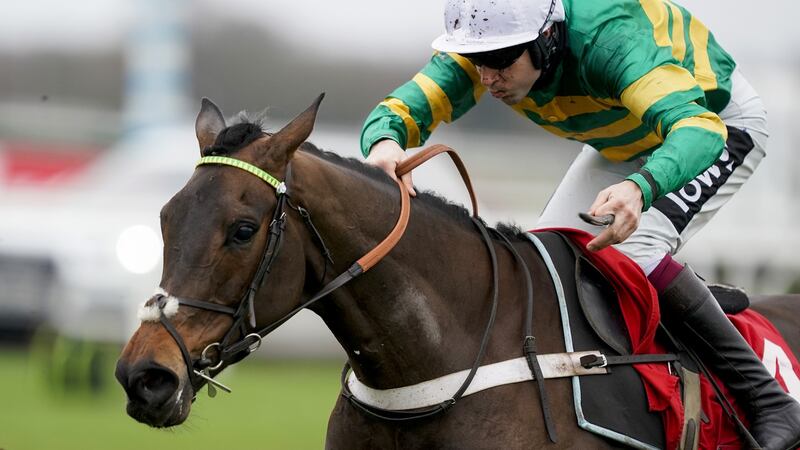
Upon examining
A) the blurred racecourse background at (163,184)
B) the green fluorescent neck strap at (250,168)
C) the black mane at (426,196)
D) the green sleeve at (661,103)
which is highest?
the green sleeve at (661,103)

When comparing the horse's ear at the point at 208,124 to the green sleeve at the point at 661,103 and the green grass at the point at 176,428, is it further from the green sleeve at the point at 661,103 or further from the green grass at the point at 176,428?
the green grass at the point at 176,428

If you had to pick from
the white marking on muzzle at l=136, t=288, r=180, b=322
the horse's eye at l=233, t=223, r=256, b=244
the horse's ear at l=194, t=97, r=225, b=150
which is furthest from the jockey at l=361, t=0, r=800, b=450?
the white marking on muzzle at l=136, t=288, r=180, b=322

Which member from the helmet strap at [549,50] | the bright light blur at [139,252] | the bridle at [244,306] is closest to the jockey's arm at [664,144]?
the helmet strap at [549,50]

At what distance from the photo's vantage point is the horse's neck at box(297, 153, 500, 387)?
12.5 ft

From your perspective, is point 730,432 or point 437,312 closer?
point 437,312

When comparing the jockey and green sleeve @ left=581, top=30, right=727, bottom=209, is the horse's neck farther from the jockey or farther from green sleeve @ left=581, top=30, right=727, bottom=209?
green sleeve @ left=581, top=30, right=727, bottom=209

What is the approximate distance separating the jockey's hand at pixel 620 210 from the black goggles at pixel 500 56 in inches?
25.0

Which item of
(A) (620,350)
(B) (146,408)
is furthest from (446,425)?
(B) (146,408)

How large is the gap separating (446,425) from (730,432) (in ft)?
3.56

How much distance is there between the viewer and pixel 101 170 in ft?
67.4

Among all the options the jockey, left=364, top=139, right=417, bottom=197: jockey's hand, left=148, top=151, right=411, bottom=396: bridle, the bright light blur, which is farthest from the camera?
the bright light blur

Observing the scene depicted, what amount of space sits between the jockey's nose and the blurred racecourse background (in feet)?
4.24

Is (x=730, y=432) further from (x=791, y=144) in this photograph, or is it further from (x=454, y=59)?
(x=791, y=144)

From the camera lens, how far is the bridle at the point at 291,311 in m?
3.49
